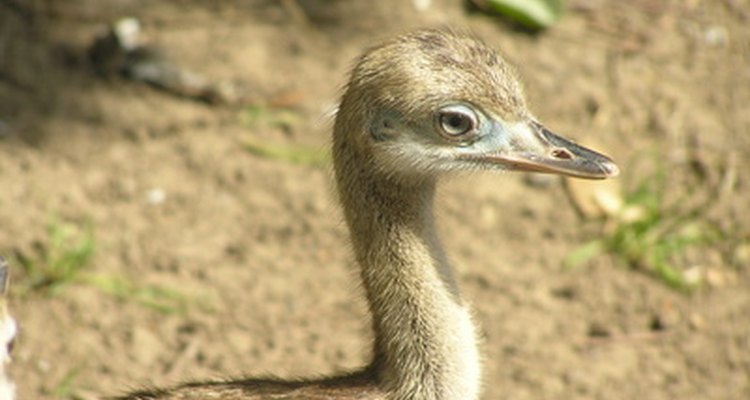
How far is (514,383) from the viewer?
5.87m

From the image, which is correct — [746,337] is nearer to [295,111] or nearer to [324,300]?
[324,300]

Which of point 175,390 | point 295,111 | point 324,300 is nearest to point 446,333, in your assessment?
point 175,390

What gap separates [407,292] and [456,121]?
55 cm

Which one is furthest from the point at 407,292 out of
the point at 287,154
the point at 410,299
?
the point at 287,154

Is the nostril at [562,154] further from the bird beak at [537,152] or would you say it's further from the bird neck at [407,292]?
the bird neck at [407,292]

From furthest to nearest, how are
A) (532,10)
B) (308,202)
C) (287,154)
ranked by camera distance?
1. (532,10)
2. (287,154)
3. (308,202)

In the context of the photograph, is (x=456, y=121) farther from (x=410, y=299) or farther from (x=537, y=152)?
(x=410, y=299)

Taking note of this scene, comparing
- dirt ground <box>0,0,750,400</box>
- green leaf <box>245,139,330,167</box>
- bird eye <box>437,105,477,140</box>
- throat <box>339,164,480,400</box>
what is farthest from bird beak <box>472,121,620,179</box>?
green leaf <box>245,139,330,167</box>

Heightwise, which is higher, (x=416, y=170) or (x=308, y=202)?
(x=416, y=170)

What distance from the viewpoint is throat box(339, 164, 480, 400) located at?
4469mm

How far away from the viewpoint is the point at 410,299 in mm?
4477

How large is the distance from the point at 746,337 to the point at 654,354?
414 mm

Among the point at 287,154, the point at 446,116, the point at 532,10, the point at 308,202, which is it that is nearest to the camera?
the point at 446,116

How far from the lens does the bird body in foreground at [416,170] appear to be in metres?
4.38
